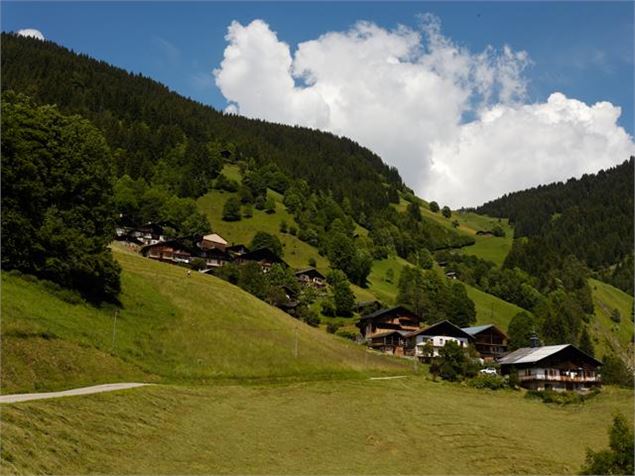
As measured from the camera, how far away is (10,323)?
4803 centimetres

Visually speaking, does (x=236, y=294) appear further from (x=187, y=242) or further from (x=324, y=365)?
(x=187, y=242)

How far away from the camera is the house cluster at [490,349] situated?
302ft

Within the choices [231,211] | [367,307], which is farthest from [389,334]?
[231,211]

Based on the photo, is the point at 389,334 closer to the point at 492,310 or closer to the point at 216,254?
the point at 216,254

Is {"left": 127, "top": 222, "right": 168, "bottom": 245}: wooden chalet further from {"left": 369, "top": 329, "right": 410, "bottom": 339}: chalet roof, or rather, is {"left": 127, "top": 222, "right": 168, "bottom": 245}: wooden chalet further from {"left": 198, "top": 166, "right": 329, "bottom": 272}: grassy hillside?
{"left": 369, "top": 329, "right": 410, "bottom": 339}: chalet roof

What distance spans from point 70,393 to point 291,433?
1479 cm

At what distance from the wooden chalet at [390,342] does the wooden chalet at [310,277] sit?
38.9 metres

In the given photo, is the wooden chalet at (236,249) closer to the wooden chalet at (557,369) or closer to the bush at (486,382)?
the wooden chalet at (557,369)

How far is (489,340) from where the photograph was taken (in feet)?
416

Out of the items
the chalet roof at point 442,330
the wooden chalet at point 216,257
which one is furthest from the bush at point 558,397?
the wooden chalet at point 216,257

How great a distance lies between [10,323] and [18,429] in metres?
24.6

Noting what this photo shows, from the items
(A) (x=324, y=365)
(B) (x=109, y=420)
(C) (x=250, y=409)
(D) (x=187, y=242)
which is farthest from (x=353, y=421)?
(D) (x=187, y=242)

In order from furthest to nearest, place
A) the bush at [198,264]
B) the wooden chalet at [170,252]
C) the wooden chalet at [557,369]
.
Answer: the wooden chalet at [170,252] < the bush at [198,264] < the wooden chalet at [557,369]

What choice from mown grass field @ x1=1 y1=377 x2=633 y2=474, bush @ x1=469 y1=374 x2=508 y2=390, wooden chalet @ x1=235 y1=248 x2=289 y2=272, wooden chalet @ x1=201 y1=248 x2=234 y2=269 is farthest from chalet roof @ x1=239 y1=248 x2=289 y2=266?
mown grass field @ x1=1 y1=377 x2=633 y2=474
